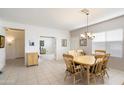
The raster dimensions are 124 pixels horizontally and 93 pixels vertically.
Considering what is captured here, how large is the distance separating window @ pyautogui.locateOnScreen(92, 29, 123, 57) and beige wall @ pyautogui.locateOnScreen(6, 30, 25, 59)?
21.6ft

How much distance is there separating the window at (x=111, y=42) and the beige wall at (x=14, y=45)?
657cm

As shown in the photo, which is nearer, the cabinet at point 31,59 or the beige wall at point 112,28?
the beige wall at point 112,28

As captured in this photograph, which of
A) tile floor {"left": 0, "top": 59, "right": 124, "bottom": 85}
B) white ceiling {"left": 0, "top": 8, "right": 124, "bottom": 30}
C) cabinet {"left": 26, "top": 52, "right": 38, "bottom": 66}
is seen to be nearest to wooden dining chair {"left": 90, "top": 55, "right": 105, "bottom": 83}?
tile floor {"left": 0, "top": 59, "right": 124, "bottom": 85}

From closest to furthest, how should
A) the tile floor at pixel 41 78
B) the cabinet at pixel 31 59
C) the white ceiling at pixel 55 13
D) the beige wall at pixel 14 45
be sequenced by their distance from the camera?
1. the tile floor at pixel 41 78
2. the white ceiling at pixel 55 13
3. the cabinet at pixel 31 59
4. the beige wall at pixel 14 45

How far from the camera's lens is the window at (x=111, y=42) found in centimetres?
405

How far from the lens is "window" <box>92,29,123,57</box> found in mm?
4051

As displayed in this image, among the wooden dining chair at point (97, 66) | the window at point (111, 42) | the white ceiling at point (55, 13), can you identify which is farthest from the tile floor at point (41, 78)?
the white ceiling at point (55, 13)

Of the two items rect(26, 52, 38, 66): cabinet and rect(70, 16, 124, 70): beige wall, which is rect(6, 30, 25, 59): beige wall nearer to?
rect(26, 52, 38, 66): cabinet

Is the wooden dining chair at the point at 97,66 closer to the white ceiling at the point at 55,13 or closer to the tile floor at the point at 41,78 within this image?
the tile floor at the point at 41,78

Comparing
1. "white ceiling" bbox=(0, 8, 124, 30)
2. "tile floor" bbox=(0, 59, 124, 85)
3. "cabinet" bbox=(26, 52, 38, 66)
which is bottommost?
"tile floor" bbox=(0, 59, 124, 85)

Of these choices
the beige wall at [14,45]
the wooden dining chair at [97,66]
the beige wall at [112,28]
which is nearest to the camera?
the wooden dining chair at [97,66]
